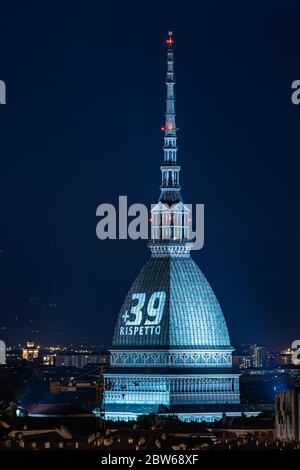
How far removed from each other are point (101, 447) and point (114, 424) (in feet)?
173

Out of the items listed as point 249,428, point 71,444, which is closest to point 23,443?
point 71,444

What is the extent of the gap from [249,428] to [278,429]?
33.4 m

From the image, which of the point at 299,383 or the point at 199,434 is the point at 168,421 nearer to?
the point at 199,434

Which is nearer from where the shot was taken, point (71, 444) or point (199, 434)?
point (71, 444)
